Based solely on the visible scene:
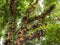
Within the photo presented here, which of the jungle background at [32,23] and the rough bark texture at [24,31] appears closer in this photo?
the jungle background at [32,23]

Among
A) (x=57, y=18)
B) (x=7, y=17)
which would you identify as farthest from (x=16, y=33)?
(x=57, y=18)

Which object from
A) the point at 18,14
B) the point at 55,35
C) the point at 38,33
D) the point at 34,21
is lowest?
the point at 55,35

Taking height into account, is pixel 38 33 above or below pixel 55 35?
above

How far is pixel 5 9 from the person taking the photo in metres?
8.88

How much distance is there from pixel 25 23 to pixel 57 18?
1.31 meters

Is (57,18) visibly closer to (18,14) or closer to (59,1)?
(59,1)

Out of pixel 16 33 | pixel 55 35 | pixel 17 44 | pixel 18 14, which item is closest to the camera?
pixel 55 35

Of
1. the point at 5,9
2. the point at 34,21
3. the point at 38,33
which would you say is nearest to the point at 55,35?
the point at 38,33

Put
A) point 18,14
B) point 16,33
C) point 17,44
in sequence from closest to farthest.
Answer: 1. point 17,44
2. point 16,33
3. point 18,14

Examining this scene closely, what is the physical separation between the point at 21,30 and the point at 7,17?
55.0 inches

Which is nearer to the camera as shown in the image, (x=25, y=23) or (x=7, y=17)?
(x=25, y=23)

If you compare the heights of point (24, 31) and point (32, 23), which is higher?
point (32, 23)

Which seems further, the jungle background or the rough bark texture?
the rough bark texture

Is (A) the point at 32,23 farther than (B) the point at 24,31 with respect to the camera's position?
Yes
